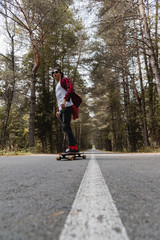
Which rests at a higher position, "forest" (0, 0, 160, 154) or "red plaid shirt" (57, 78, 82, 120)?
"forest" (0, 0, 160, 154)

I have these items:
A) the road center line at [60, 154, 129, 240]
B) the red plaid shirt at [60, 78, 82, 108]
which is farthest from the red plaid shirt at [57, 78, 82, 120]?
the road center line at [60, 154, 129, 240]

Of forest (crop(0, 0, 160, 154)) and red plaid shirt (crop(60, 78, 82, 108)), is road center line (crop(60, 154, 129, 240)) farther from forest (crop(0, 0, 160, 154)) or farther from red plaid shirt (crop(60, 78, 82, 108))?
forest (crop(0, 0, 160, 154))

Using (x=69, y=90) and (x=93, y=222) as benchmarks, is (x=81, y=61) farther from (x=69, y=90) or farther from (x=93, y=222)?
(x=93, y=222)

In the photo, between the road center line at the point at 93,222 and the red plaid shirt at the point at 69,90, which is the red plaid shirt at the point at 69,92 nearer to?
the red plaid shirt at the point at 69,90

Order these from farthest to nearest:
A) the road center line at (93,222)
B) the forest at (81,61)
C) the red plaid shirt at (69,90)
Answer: the forest at (81,61) → the red plaid shirt at (69,90) → the road center line at (93,222)

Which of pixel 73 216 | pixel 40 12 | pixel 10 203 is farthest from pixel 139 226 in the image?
pixel 40 12

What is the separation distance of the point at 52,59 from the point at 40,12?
6346 millimetres

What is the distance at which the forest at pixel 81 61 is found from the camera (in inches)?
404

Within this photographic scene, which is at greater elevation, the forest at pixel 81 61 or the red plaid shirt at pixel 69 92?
the forest at pixel 81 61

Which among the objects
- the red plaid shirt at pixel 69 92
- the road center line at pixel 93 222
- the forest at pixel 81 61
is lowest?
the road center line at pixel 93 222

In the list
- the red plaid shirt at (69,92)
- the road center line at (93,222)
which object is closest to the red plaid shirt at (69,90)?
the red plaid shirt at (69,92)

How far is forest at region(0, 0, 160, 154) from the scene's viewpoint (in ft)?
33.7

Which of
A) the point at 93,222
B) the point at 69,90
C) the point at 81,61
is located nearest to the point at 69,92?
the point at 69,90

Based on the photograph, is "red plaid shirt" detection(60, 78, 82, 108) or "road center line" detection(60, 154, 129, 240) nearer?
"road center line" detection(60, 154, 129, 240)
